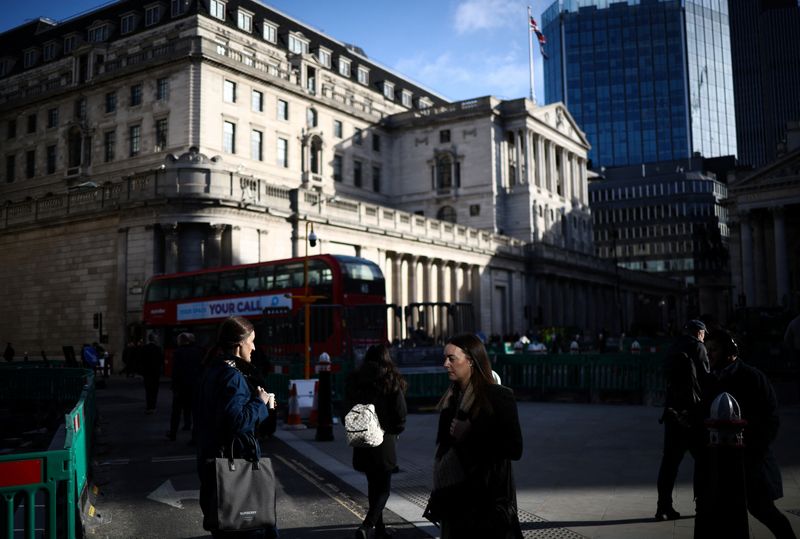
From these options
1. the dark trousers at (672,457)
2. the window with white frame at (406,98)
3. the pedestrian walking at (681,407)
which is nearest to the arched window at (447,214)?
the window with white frame at (406,98)

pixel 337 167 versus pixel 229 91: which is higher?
pixel 229 91

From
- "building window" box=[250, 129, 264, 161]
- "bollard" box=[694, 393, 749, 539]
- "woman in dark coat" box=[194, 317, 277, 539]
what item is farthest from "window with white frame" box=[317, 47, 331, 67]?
"bollard" box=[694, 393, 749, 539]

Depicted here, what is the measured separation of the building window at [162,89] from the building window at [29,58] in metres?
20.3

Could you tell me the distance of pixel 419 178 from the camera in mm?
72312

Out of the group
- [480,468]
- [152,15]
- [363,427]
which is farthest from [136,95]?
[480,468]

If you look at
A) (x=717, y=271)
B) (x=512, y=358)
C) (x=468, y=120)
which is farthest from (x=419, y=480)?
(x=468, y=120)

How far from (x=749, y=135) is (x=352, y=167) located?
128 meters

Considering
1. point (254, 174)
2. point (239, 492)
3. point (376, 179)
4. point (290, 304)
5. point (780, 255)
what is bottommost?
point (239, 492)

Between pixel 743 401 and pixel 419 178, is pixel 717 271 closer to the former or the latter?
pixel 419 178

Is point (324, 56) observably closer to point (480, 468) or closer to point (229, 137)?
point (229, 137)

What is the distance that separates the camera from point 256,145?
56312 millimetres

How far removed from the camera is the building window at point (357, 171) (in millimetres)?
67562

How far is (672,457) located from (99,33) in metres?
64.1

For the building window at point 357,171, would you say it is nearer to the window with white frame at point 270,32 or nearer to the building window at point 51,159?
the window with white frame at point 270,32
